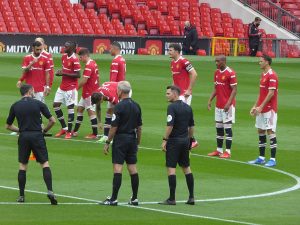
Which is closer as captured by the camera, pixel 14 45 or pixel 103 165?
pixel 103 165

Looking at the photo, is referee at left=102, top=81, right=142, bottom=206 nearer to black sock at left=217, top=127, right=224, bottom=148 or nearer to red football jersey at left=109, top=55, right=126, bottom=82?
black sock at left=217, top=127, right=224, bottom=148

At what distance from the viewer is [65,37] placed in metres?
47.8

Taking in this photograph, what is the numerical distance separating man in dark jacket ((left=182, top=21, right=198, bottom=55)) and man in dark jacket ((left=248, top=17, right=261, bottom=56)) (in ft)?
10.0

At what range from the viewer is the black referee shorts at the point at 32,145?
1697 centimetres

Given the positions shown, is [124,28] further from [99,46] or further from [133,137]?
[133,137]

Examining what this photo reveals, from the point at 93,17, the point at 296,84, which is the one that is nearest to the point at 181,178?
the point at 296,84

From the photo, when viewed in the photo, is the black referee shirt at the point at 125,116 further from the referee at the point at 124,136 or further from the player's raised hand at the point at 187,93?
the player's raised hand at the point at 187,93

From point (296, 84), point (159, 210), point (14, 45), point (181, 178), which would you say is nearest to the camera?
point (159, 210)

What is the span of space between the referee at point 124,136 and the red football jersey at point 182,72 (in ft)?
22.8

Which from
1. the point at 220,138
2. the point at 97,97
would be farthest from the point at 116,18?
the point at 97,97

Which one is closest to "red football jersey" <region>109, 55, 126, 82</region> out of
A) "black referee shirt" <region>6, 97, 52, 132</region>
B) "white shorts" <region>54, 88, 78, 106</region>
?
"white shorts" <region>54, 88, 78, 106</region>

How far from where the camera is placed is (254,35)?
52156 mm

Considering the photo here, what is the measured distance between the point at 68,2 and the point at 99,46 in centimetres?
493

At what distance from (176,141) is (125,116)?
103 cm
